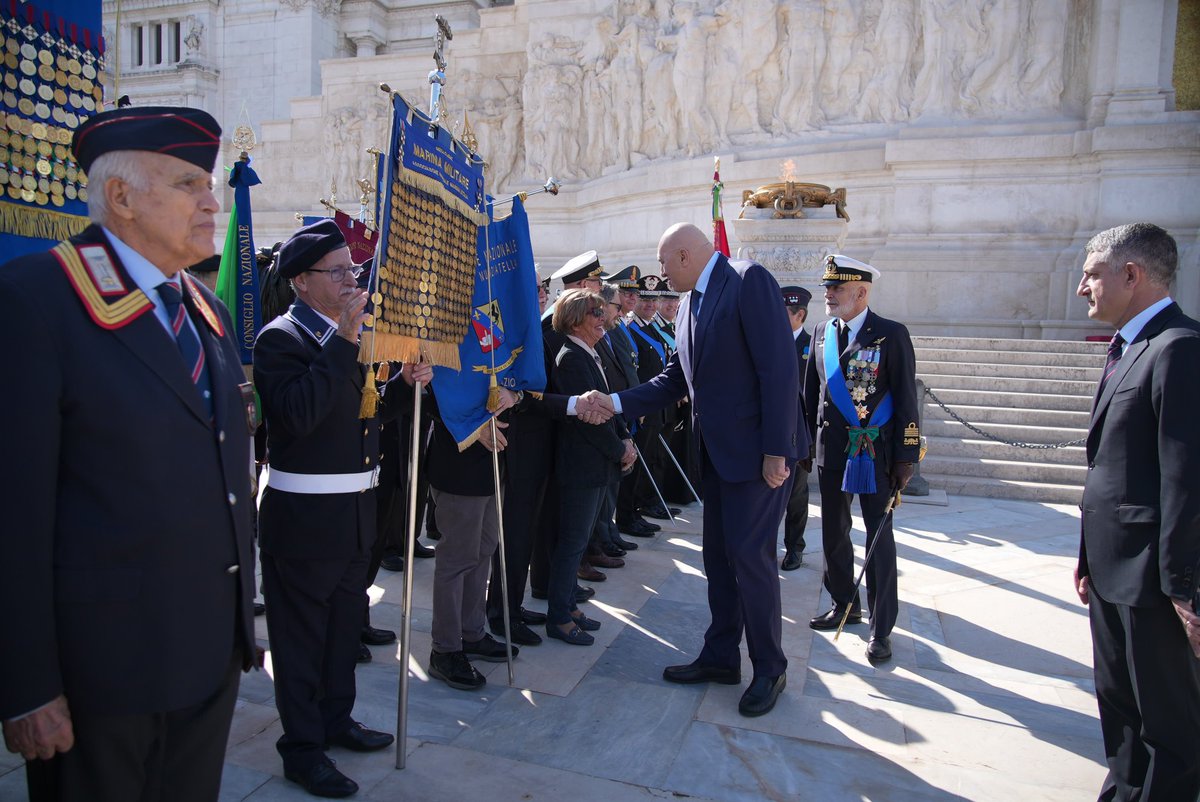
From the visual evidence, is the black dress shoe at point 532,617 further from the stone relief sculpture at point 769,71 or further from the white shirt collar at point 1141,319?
the stone relief sculpture at point 769,71

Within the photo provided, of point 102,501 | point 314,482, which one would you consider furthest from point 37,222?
point 102,501

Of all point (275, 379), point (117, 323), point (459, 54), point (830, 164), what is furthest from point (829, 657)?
point (459, 54)

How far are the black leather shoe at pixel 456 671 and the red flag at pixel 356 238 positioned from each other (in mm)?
2589

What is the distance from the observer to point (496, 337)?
391cm

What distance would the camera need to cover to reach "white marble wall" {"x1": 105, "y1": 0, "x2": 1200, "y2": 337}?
1256 cm

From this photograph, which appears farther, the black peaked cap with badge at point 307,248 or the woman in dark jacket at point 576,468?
the woman in dark jacket at point 576,468

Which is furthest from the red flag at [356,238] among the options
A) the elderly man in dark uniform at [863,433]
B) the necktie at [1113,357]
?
the necktie at [1113,357]

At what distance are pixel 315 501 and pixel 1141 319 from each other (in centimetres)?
Result: 293

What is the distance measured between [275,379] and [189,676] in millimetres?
1208

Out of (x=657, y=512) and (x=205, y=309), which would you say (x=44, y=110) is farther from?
(x=657, y=512)

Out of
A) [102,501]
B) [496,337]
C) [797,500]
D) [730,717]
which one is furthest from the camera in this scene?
[797,500]

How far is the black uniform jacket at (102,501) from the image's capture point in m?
1.58

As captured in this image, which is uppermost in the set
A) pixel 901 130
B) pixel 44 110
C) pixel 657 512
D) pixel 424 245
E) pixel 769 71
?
pixel 769 71

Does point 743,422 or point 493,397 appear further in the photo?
point 493,397
